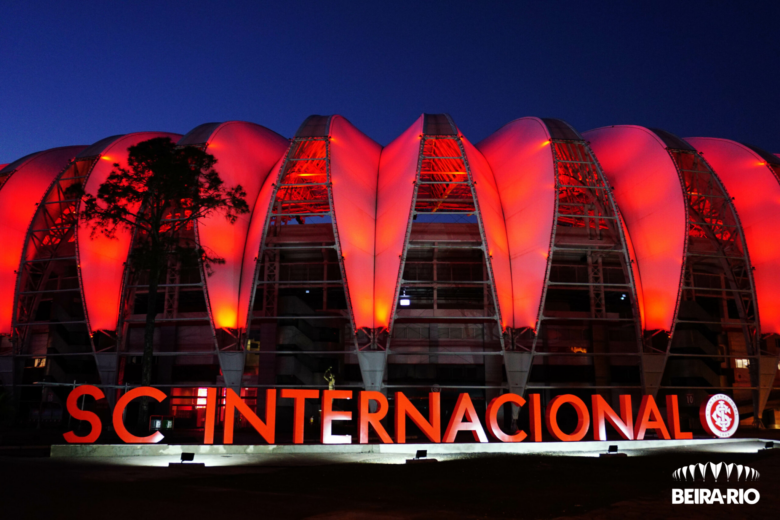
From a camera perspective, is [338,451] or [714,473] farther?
[338,451]

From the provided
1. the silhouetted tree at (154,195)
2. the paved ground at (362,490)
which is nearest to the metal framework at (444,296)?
the silhouetted tree at (154,195)

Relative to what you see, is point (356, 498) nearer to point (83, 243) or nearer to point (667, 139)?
point (83, 243)

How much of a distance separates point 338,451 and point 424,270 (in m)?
26.6

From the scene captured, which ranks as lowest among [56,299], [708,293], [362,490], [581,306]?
[362,490]

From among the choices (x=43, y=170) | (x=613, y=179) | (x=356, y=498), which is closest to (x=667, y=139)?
(x=613, y=179)

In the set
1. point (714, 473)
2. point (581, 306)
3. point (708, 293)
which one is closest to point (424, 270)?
point (581, 306)

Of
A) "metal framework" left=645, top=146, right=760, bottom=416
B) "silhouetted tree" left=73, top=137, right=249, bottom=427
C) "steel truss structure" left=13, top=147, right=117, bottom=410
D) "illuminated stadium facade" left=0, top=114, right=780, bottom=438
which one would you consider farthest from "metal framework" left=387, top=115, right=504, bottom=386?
"steel truss structure" left=13, top=147, right=117, bottom=410

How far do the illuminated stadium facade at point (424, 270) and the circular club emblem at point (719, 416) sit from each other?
8160 mm

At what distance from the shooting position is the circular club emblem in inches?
1207

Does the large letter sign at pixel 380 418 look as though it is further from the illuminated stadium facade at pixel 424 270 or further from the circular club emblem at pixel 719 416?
the illuminated stadium facade at pixel 424 270

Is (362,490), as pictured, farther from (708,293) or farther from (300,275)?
(708,293)

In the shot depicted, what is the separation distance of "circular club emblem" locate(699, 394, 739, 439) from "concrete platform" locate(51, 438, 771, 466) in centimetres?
122

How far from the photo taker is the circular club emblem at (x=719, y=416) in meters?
30.7

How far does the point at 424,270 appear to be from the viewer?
5131 cm
